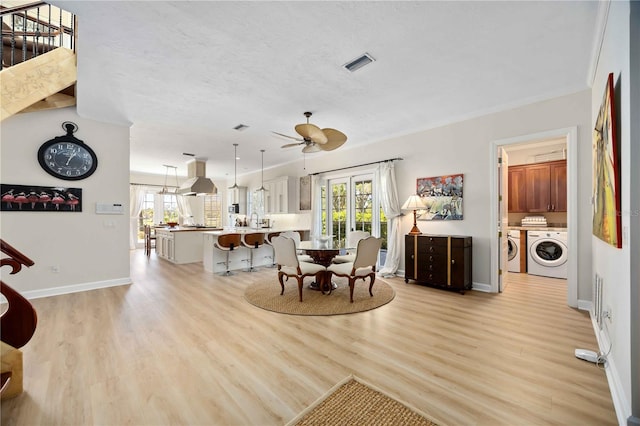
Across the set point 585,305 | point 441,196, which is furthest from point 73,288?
point 585,305

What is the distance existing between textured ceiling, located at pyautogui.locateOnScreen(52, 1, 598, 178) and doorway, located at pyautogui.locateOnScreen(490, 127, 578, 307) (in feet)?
1.74

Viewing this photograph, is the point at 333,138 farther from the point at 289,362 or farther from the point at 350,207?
the point at 350,207

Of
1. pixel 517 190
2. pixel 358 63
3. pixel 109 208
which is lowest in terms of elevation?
pixel 109 208

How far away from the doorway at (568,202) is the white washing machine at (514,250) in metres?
1.80

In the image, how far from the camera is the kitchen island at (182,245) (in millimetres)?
6816

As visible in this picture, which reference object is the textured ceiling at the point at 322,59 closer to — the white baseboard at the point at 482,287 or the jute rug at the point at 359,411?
the white baseboard at the point at 482,287

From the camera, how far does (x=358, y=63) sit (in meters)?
2.94

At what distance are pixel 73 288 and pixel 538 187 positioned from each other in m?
8.52

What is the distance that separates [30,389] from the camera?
1.90m

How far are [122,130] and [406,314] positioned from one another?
209 inches

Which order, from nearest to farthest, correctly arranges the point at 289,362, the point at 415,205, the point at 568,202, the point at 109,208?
the point at 289,362 → the point at 568,202 → the point at 109,208 → the point at 415,205

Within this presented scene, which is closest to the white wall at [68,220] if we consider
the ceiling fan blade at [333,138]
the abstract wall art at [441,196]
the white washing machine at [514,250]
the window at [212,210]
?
the ceiling fan blade at [333,138]

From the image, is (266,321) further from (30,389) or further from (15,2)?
(15,2)

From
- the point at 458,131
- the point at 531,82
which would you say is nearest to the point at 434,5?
the point at 531,82
